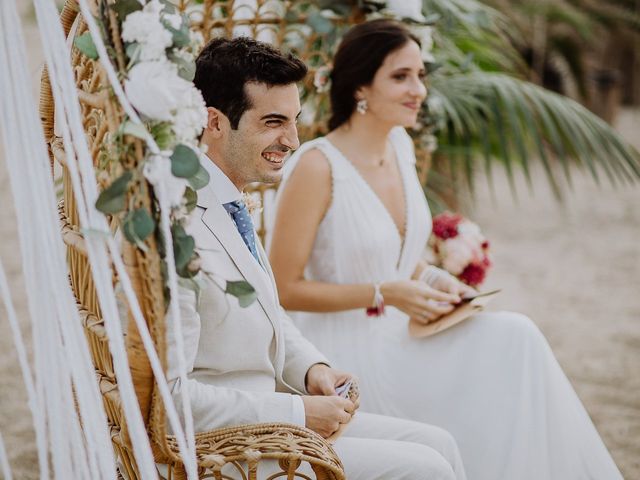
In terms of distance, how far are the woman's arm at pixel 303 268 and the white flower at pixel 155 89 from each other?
3.71ft

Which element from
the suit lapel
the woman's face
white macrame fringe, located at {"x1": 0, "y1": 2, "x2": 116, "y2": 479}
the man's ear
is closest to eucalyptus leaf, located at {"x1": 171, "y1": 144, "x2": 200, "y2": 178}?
white macrame fringe, located at {"x1": 0, "y1": 2, "x2": 116, "y2": 479}

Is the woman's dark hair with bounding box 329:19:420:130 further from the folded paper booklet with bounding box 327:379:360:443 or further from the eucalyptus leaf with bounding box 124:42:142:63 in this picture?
the eucalyptus leaf with bounding box 124:42:142:63

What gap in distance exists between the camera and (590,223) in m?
7.64

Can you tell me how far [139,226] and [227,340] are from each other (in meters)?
0.46

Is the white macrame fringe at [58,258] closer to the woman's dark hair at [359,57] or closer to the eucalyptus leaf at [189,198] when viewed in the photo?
the eucalyptus leaf at [189,198]

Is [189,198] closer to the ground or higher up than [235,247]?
higher up

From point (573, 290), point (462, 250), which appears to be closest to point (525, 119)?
point (462, 250)

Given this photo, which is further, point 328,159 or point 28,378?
point 328,159

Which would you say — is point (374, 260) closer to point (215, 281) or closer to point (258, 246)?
point (258, 246)

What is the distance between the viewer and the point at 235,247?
180 centimetres

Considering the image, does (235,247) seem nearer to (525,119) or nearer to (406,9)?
(406,9)

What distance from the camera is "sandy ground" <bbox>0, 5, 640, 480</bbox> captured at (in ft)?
12.1

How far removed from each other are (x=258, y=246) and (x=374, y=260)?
0.81 meters

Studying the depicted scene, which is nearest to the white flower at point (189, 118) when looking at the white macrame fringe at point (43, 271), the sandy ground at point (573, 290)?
the white macrame fringe at point (43, 271)
